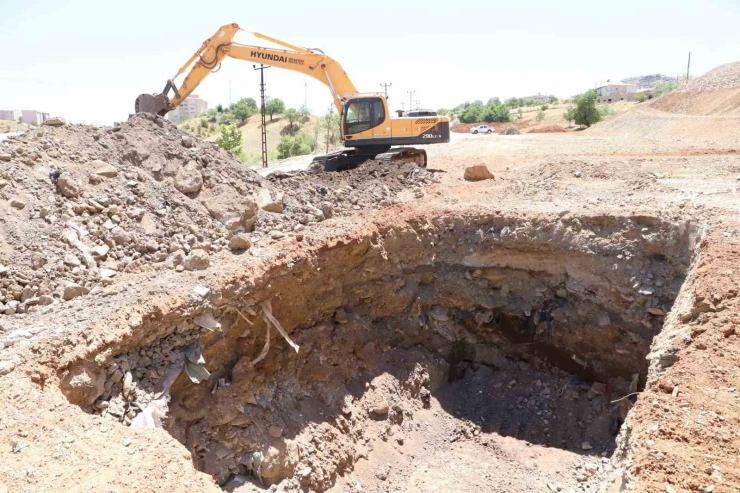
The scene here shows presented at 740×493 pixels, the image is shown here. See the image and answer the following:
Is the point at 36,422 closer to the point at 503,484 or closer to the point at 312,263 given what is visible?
the point at 312,263

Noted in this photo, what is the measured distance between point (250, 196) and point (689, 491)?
24.0 feet

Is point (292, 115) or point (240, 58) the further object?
point (292, 115)

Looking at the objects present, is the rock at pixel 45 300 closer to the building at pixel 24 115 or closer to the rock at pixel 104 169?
the rock at pixel 104 169

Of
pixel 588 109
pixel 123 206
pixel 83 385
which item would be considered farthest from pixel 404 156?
pixel 588 109

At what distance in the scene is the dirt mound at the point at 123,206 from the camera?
660 centimetres

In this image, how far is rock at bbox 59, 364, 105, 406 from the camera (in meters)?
5.18

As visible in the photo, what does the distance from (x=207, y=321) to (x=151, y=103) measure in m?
7.29

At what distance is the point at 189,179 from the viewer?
8727 mm

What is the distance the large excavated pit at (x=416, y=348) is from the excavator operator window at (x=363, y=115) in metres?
5.27

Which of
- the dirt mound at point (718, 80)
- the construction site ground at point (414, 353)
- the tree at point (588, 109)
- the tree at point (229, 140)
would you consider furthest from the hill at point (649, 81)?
the construction site ground at point (414, 353)

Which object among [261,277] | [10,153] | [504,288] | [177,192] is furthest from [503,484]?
[10,153]

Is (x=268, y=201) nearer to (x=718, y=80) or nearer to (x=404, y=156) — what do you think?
(x=404, y=156)

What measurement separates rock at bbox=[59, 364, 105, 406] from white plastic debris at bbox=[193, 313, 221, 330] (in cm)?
130

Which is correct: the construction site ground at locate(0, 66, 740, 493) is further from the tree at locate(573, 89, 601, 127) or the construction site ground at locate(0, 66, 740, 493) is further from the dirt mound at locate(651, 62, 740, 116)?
the tree at locate(573, 89, 601, 127)
